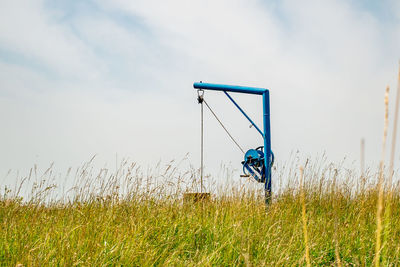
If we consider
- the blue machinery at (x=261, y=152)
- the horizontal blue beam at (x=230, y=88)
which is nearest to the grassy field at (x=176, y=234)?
the blue machinery at (x=261, y=152)

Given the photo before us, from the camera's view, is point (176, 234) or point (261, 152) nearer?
point (176, 234)

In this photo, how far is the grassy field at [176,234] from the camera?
9.87 feet

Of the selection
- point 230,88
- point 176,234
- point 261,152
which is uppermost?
point 230,88

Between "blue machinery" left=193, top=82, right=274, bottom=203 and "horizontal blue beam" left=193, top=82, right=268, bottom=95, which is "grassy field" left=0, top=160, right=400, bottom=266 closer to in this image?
"blue machinery" left=193, top=82, right=274, bottom=203

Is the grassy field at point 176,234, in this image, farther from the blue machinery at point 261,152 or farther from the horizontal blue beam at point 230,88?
the horizontal blue beam at point 230,88

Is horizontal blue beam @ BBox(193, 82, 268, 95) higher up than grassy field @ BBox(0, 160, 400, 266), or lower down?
higher up

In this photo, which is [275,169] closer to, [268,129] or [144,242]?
[268,129]

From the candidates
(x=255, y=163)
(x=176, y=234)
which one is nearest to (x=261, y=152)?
(x=255, y=163)

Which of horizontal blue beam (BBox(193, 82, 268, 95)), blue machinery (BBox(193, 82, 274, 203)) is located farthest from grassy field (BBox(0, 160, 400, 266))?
horizontal blue beam (BBox(193, 82, 268, 95))

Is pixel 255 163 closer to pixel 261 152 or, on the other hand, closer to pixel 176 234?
pixel 261 152

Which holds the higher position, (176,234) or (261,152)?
(261,152)

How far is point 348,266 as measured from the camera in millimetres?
3385

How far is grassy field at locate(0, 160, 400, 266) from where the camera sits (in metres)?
3.01

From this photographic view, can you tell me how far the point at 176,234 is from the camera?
3.78m
